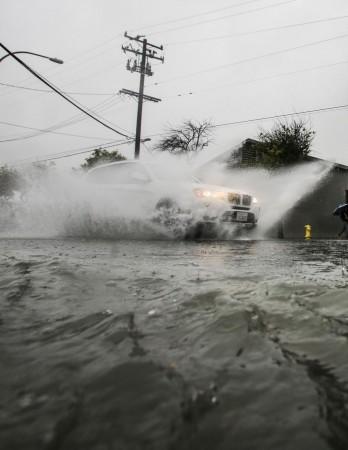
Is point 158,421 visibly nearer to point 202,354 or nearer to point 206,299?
point 202,354

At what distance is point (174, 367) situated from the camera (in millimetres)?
1273

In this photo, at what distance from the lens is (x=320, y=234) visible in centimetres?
2284

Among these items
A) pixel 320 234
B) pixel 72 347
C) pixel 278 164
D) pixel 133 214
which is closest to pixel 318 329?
pixel 72 347

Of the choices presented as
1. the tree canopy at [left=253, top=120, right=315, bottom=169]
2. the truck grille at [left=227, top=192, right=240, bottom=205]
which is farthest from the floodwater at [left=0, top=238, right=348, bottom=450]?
the tree canopy at [left=253, top=120, right=315, bottom=169]

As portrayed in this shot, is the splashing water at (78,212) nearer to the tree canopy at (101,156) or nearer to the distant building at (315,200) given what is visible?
the distant building at (315,200)

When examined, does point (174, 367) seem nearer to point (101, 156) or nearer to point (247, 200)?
point (247, 200)

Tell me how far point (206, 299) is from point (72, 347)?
914mm

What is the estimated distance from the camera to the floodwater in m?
0.91

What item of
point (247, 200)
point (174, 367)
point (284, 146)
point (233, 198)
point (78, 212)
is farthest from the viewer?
point (284, 146)

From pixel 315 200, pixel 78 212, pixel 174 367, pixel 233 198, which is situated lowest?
pixel 174 367

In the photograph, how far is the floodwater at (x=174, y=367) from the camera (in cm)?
91

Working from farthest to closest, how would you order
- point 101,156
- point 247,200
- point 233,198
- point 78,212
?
point 101,156 → point 78,212 → point 247,200 → point 233,198

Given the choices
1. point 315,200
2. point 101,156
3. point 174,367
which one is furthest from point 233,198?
point 101,156

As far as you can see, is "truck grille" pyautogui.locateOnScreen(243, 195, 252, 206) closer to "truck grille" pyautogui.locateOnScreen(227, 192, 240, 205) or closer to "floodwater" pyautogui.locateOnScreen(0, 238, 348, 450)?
"truck grille" pyautogui.locateOnScreen(227, 192, 240, 205)
